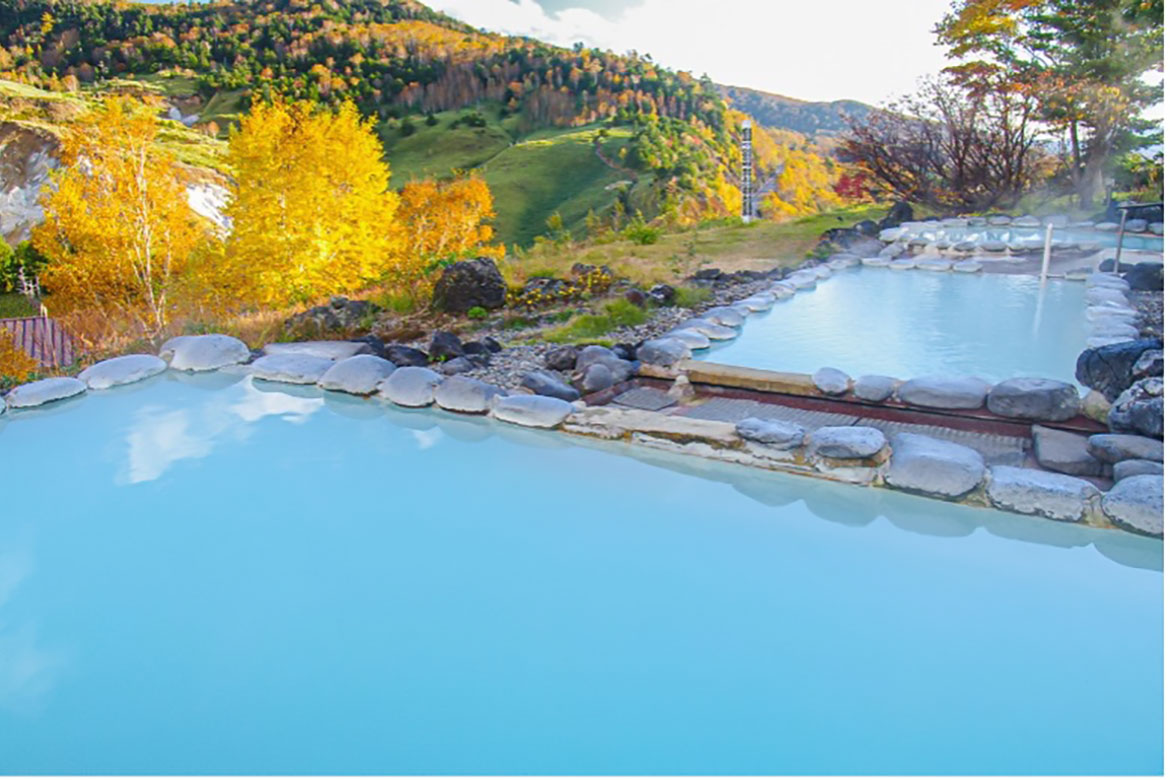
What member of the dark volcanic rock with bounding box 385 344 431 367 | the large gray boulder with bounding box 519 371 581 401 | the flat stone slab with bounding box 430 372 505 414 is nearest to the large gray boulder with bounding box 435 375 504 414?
the flat stone slab with bounding box 430 372 505 414

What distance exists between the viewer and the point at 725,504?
2938 millimetres

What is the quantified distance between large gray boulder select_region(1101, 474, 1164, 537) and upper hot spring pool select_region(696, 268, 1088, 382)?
1736mm

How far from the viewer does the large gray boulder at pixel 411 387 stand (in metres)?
4.11

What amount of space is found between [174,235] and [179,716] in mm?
7039

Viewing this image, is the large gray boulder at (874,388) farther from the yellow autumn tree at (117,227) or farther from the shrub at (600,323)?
the yellow autumn tree at (117,227)

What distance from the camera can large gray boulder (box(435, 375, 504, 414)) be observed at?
155 inches

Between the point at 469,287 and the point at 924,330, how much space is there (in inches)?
146

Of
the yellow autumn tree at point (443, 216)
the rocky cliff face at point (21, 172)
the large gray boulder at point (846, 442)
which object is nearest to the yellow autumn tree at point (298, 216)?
the yellow autumn tree at point (443, 216)

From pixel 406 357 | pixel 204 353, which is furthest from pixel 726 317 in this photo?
pixel 204 353

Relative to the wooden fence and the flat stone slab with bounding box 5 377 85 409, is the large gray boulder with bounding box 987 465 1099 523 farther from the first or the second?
the wooden fence

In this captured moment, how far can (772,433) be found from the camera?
10.4 ft

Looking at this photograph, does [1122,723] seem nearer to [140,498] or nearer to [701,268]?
[140,498]

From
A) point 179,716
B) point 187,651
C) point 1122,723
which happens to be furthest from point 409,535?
point 1122,723

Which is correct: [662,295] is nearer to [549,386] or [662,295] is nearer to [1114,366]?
[549,386]
